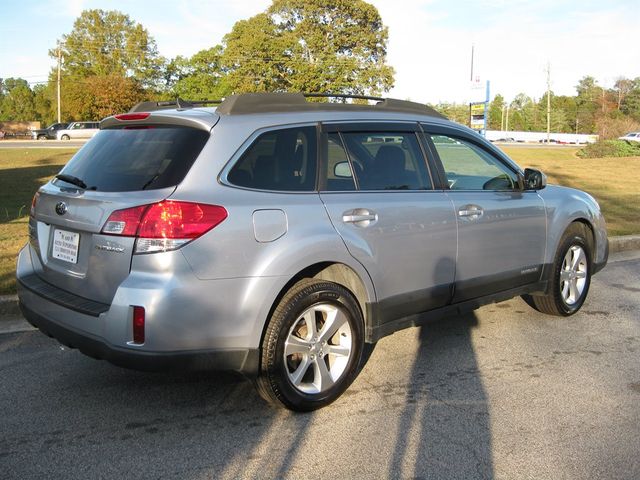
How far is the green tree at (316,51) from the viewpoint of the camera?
5594cm

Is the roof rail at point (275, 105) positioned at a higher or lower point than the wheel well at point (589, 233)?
higher

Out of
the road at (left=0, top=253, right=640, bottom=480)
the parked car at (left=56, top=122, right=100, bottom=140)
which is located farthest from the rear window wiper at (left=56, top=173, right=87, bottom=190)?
the parked car at (left=56, top=122, right=100, bottom=140)

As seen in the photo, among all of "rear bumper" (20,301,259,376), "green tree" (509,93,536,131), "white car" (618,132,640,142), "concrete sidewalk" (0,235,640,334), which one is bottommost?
"concrete sidewalk" (0,235,640,334)

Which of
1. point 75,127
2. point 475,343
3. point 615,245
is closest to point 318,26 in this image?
point 75,127

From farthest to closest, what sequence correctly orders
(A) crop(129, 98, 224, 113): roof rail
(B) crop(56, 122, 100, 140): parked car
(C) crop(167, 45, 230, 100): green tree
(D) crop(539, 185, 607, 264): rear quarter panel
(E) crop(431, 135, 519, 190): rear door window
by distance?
1. (C) crop(167, 45, 230, 100): green tree
2. (B) crop(56, 122, 100, 140): parked car
3. (D) crop(539, 185, 607, 264): rear quarter panel
4. (E) crop(431, 135, 519, 190): rear door window
5. (A) crop(129, 98, 224, 113): roof rail

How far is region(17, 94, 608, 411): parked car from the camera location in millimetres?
3295

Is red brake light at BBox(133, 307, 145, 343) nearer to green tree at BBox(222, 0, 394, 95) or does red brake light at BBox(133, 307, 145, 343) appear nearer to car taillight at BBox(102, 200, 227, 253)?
car taillight at BBox(102, 200, 227, 253)

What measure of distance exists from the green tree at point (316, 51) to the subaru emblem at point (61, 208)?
53339 mm

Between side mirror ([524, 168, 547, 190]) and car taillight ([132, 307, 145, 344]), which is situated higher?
side mirror ([524, 168, 547, 190])

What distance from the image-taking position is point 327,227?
3.78m

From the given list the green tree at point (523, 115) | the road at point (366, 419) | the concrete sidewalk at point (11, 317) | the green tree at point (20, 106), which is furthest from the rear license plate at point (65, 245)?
the green tree at point (523, 115)

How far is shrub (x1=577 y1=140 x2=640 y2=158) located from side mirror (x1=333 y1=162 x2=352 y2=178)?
3120 centimetres

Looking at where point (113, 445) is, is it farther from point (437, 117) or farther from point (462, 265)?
point (437, 117)

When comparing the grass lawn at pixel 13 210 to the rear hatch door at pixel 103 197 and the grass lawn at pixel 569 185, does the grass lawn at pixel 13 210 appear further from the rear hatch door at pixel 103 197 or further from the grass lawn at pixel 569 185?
the rear hatch door at pixel 103 197
